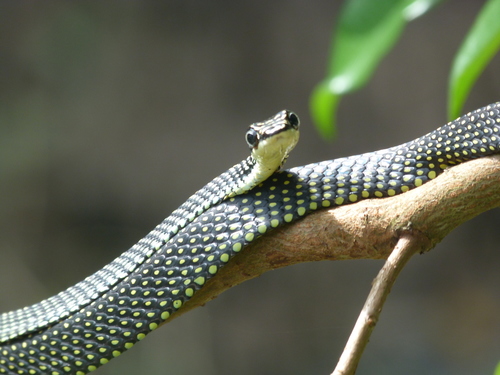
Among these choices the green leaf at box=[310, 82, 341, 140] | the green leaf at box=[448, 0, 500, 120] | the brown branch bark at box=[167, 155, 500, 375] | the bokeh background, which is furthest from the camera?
the bokeh background

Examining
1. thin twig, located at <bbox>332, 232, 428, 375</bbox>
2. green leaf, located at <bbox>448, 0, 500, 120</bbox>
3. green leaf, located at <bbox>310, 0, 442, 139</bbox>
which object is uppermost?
green leaf, located at <bbox>310, 0, 442, 139</bbox>

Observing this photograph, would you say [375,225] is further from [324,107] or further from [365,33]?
[365,33]

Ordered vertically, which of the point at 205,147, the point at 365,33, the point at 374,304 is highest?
the point at 205,147

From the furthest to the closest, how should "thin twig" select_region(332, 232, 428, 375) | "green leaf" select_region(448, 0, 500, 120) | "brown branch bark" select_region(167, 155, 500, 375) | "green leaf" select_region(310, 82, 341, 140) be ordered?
"brown branch bark" select_region(167, 155, 500, 375) < "thin twig" select_region(332, 232, 428, 375) < "green leaf" select_region(310, 82, 341, 140) < "green leaf" select_region(448, 0, 500, 120)

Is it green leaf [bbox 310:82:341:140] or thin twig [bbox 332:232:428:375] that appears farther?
thin twig [bbox 332:232:428:375]

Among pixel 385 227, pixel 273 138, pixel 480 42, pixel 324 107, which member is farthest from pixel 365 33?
pixel 385 227

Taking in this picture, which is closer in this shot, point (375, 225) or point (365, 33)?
point (365, 33)

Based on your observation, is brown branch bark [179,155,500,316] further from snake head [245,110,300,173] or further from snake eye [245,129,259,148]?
snake eye [245,129,259,148]

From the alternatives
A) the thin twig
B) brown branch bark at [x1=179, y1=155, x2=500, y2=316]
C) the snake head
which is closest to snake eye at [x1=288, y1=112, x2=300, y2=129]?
the snake head
